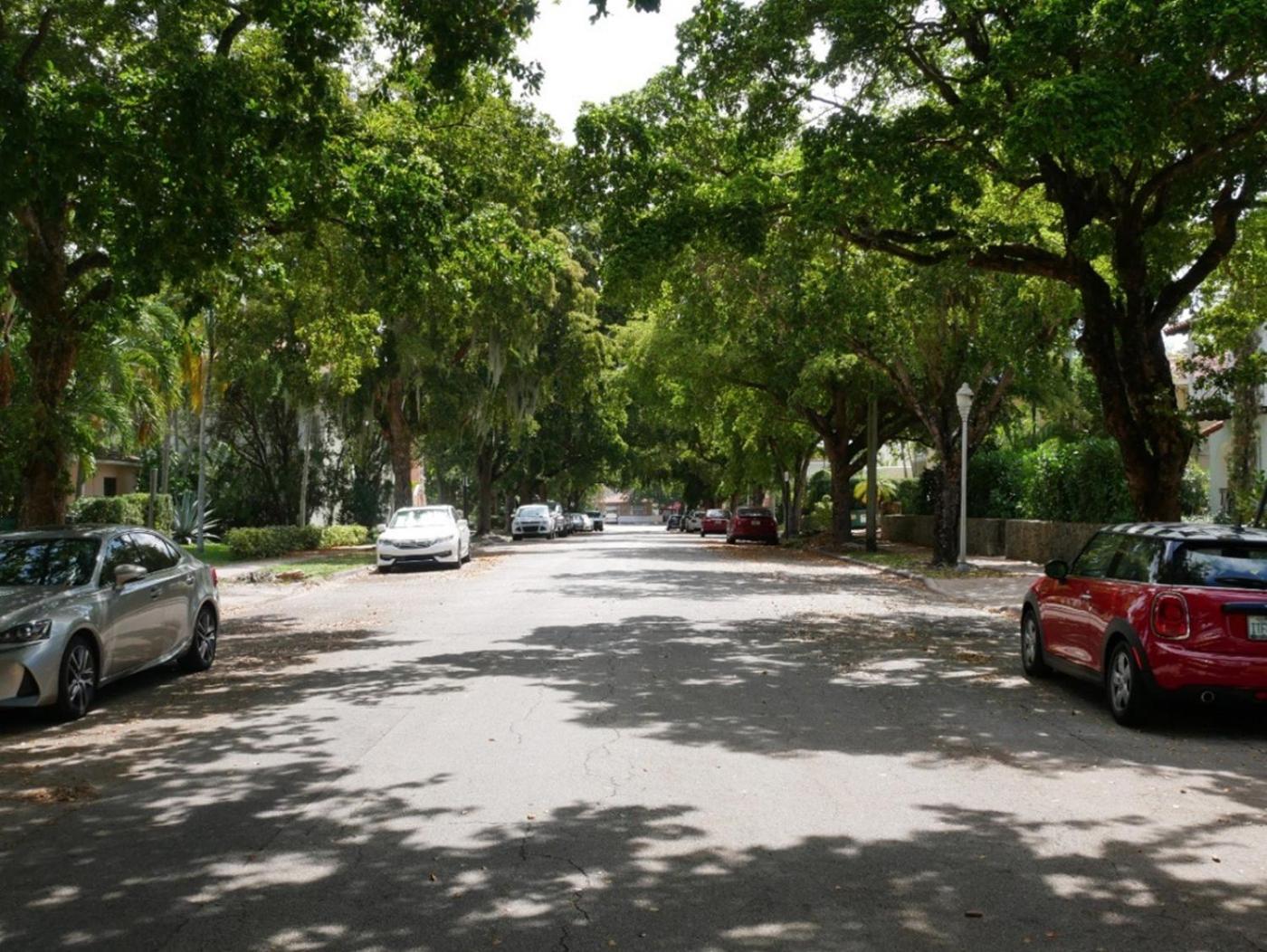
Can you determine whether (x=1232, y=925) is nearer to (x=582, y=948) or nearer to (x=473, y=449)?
(x=582, y=948)

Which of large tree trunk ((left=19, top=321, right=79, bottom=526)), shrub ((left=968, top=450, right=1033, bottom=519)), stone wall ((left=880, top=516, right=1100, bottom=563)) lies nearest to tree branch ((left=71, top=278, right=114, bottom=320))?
large tree trunk ((left=19, top=321, right=79, bottom=526))

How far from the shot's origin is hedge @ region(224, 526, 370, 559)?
1249 inches

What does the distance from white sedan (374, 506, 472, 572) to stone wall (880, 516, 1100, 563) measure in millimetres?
13645

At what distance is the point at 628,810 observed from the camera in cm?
625

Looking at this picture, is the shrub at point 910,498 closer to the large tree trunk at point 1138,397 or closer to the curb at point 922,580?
the curb at point 922,580

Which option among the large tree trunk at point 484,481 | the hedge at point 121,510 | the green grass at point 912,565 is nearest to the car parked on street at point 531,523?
the large tree trunk at point 484,481

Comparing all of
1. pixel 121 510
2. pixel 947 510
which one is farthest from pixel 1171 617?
pixel 121 510

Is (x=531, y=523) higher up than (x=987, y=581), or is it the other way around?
(x=531, y=523)

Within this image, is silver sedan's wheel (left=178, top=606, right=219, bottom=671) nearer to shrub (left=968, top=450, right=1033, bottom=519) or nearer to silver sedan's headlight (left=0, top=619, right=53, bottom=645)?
silver sedan's headlight (left=0, top=619, right=53, bottom=645)

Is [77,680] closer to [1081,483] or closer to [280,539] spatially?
[1081,483]

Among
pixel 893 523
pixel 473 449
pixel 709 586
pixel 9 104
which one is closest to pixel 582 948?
pixel 9 104

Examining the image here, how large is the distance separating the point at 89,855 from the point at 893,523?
41.4 metres

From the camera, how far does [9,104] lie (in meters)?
9.72

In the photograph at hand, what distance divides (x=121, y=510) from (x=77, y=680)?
30347mm
